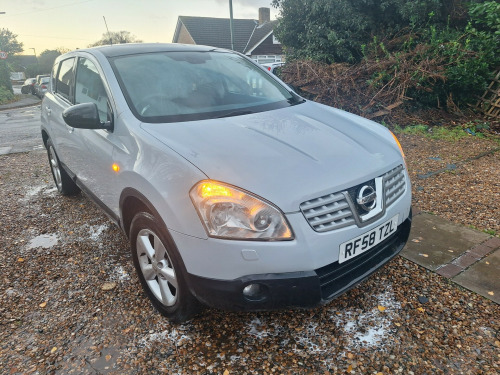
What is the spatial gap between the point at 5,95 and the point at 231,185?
2687cm

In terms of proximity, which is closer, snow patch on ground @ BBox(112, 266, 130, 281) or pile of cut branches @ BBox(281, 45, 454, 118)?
snow patch on ground @ BBox(112, 266, 130, 281)

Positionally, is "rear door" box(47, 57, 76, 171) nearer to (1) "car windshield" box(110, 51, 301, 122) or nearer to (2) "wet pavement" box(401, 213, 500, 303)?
(1) "car windshield" box(110, 51, 301, 122)

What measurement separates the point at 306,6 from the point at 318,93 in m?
3.69

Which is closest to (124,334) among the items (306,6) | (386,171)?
(386,171)

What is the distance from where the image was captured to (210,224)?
5.94 ft

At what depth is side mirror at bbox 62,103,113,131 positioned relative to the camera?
8.01 feet

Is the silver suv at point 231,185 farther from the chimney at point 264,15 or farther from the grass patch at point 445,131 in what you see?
the chimney at point 264,15

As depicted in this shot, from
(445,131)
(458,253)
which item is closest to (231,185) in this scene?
(458,253)

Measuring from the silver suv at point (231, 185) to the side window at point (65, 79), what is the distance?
2.36 feet

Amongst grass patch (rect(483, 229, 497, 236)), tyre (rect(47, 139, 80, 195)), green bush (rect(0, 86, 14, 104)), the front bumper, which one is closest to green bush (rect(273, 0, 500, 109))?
grass patch (rect(483, 229, 497, 236))

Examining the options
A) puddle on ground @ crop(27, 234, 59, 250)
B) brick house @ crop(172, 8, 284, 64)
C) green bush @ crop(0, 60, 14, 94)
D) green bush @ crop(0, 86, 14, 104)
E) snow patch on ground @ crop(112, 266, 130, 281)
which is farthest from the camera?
brick house @ crop(172, 8, 284, 64)

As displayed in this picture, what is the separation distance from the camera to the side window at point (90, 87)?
2.75 metres

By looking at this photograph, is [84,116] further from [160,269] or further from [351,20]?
[351,20]

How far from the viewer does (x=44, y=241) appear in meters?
3.58
